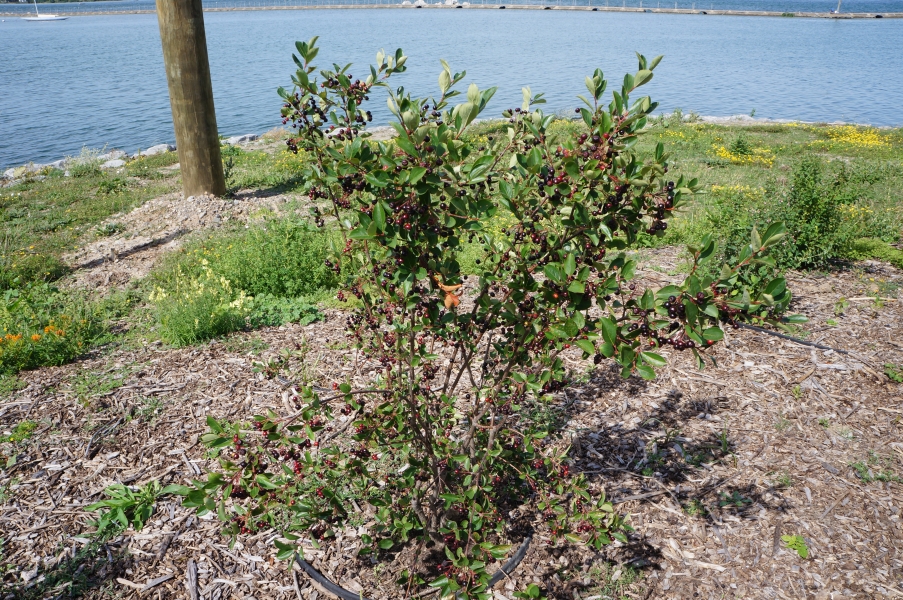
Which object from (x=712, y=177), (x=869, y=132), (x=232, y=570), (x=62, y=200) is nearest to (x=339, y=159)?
(x=232, y=570)

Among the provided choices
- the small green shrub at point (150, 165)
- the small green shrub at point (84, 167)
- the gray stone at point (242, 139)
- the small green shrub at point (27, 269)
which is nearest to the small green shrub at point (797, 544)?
the small green shrub at point (27, 269)

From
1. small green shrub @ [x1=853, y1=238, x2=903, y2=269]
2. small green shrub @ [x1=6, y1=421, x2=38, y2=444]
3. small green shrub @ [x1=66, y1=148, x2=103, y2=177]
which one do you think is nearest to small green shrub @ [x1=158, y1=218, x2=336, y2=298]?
small green shrub @ [x1=6, y1=421, x2=38, y2=444]

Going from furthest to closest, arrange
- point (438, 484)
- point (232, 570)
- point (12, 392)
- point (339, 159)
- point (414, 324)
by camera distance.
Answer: point (12, 392) < point (232, 570) < point (438, 484) < point (414, 324) < point (339, 159)

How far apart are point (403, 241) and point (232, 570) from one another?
6.92 ft

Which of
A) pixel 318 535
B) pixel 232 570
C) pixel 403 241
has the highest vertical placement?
pixel 403 241

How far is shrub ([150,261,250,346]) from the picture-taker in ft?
16.3

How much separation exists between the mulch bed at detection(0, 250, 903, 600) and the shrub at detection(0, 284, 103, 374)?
7.2 inches

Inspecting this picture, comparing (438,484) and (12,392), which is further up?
(438,484)

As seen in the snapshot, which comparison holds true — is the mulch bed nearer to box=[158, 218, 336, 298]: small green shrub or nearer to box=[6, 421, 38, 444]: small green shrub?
box=[6, 421, 38, 444]: small green shrub

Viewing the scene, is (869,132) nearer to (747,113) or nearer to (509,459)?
(747,113)

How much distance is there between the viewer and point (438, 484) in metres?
2.66

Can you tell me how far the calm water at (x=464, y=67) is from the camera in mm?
20984

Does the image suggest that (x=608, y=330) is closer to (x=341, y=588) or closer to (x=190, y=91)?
(x=341, y=588)

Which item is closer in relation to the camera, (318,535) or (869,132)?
(318,535)
